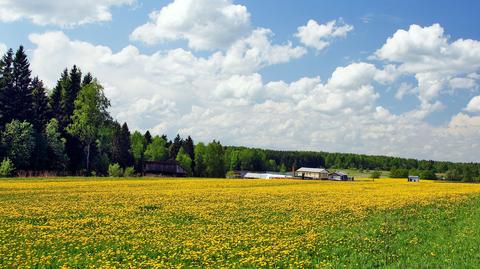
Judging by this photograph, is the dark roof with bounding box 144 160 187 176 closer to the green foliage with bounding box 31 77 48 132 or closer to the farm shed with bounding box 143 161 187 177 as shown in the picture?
the farm shed with bounding box 143 161 187 177

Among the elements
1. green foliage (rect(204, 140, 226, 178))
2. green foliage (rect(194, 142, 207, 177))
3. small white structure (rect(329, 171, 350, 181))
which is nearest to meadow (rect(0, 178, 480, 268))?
green foliage (rect(204, 140, 226, 178))

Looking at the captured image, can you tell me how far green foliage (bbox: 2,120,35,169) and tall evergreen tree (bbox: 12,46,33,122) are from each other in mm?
12514

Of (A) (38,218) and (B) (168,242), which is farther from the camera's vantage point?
(A) (38,218)

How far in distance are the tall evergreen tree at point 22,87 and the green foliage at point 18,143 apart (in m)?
12.5

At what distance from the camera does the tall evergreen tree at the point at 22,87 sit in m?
79.9

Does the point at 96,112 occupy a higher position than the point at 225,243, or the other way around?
the point at 96,112

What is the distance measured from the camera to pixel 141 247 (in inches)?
587

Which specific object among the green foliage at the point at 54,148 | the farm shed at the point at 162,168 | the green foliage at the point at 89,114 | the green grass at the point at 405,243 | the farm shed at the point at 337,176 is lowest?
the farm shed at the point at 337,176

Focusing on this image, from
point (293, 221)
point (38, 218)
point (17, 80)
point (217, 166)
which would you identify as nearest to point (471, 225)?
point (293, 221)

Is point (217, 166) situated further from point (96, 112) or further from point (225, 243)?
point (225, 243)

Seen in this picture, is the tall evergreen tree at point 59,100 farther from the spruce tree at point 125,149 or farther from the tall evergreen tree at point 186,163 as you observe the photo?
the tall evergreen tree at point 186,163

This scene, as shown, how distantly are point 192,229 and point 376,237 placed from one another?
25.3 ft

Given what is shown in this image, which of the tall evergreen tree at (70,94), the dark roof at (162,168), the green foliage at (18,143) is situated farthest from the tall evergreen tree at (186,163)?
the green foliage at (18,143)

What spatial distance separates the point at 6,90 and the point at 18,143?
17.6 metres
